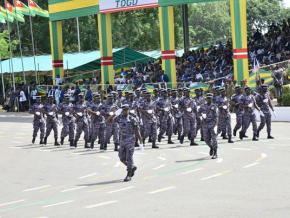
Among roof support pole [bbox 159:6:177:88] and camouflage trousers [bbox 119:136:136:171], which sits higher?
roof support pole [bbox 159:6:177:88]

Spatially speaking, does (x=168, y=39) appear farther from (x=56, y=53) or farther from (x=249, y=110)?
(x=249, y=110)

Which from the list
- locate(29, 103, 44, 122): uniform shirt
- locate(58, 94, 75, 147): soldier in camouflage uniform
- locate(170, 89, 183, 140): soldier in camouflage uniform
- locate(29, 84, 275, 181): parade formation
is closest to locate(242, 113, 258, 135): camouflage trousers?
locate(29, 84, 275, 181): parade formation

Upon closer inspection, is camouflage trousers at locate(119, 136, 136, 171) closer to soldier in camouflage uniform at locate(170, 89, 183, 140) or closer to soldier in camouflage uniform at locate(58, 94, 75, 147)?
soldier in camouflage uniform at locate(170, 89, 183, 140)

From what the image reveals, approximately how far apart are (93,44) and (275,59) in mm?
34069

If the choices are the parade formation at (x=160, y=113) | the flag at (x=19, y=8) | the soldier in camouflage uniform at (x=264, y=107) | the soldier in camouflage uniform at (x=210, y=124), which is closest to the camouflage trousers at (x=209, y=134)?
the soldier in camouflage uniform at (x=210, y=124)

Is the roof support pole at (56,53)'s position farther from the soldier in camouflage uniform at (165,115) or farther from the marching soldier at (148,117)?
the marching soldier at (148,117)

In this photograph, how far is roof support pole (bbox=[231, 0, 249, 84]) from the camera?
104 ft

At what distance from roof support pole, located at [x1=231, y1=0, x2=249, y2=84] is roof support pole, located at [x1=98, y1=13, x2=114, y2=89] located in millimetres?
8909

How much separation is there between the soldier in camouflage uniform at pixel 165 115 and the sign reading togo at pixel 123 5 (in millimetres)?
12806

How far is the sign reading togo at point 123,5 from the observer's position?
117 ft

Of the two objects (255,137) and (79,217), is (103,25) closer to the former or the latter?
(255,137)

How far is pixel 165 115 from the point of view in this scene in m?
23.1

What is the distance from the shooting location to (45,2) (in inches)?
2559

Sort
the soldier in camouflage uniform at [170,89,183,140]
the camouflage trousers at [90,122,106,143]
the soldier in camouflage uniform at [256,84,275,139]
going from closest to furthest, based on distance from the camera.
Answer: the camouflage trousers at [90,122,106,143] < the soldier in camouflage uniform at [256,84,275,139] < the soldier in camouflage uniform at [170,89,183,140]
